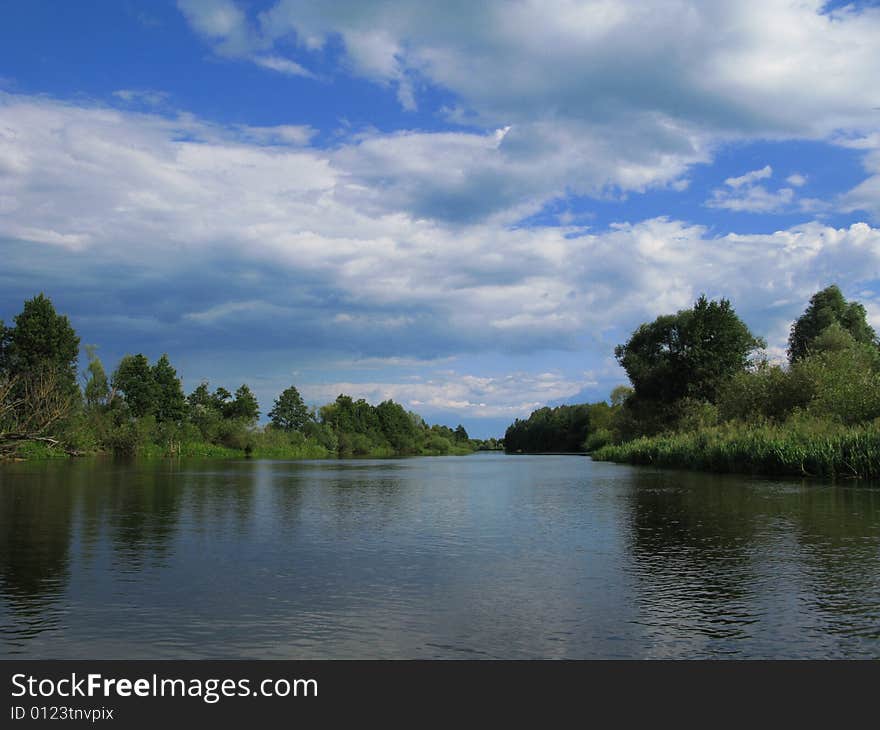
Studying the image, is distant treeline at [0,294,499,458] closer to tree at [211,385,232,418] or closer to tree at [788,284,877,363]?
tree at [211,385,232,418]

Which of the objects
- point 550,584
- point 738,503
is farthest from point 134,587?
point 738,503

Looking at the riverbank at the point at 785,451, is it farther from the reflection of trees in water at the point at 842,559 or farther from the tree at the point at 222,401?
the tree at the point at 222,401

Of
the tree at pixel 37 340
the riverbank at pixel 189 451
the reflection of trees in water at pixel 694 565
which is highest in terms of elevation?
the tree at pixel 37 340

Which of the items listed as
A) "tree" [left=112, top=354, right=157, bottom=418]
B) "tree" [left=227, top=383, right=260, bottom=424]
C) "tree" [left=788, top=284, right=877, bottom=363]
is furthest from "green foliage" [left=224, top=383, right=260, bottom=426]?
"tree" [left=788, top=284, right=877, bottom=363]

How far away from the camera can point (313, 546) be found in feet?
41.5

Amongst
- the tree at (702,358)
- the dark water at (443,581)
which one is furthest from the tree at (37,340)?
the tree at (702,358)

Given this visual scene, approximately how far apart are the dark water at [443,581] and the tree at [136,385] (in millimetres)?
67102

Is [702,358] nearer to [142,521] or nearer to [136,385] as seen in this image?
[142,521]

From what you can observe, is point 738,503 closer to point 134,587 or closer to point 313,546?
point 313,546

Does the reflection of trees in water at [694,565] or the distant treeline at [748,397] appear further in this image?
the distant treeline at [748,397]

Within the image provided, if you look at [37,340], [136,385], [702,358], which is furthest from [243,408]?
[702,358]

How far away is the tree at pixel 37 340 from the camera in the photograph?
61875mm

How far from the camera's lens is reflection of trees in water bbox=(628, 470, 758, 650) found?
7.25 metres
